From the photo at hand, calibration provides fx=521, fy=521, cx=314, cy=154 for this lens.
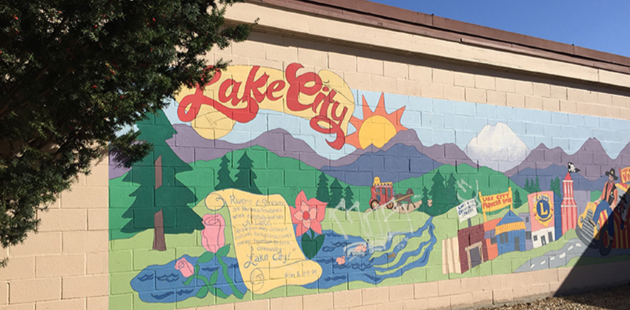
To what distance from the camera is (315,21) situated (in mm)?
6609

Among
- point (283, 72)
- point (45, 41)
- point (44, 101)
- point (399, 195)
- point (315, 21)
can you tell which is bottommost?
point (399, 195)

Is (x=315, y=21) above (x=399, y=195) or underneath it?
above

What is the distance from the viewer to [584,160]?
9.23 metres

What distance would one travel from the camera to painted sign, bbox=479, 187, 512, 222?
26.0 feet

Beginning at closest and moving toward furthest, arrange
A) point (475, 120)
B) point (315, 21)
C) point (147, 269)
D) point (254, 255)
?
1. point (147, 269)
2. point (254, 255)
3. point (315, 21)
4. point (475, 120)

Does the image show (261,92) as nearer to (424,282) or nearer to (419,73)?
(419,73)

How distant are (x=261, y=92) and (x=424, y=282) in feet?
11.4

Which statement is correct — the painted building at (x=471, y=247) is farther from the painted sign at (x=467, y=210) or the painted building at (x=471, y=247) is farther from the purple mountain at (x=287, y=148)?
the purple mountain at (x=287, y=148)

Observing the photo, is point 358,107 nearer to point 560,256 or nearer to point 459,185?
point 459,185

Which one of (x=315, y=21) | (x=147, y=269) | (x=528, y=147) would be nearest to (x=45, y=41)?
(x=147, y=269)

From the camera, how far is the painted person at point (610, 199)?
31.1ft

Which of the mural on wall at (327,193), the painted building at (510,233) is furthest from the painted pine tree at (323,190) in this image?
the painted building at (510,233)

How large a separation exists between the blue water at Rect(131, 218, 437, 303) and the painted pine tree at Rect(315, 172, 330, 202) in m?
0.42

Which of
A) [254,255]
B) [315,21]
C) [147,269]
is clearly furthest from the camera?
[315,21]
